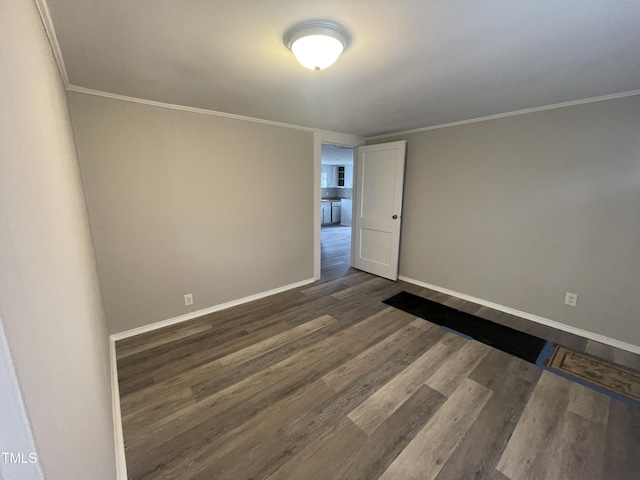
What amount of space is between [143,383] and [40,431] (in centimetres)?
185

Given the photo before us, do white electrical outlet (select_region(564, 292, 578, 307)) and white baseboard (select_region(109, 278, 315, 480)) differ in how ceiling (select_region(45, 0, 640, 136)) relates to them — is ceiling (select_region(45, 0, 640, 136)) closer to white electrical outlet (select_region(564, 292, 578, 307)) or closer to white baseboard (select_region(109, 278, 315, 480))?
white electrical outlet (select_region(564, 292, 578, 307))

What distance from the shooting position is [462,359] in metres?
2.13

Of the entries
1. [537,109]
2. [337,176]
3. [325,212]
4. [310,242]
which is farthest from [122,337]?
[337,176]

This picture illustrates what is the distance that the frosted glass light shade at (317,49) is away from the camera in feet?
4.23

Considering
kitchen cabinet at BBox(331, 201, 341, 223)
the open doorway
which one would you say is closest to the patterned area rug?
the open doorway

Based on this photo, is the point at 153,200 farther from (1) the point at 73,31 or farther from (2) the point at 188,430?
(2) the point at 188,430

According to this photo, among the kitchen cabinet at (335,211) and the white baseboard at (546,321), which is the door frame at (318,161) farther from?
the kitchen cabinet at (335,211)

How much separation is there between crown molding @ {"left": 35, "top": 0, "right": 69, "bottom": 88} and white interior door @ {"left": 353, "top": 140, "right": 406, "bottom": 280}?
3.23 m

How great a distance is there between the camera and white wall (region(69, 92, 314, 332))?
2.16 meters

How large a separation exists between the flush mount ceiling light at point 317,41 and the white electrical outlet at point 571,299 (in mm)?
2997

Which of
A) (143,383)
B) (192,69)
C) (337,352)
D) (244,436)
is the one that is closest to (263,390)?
(244,436)

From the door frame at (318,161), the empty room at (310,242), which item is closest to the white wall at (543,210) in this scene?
the empty room at (310,242)

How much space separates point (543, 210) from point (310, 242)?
2625 mm

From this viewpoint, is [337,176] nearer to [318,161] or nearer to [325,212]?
[325,212]
